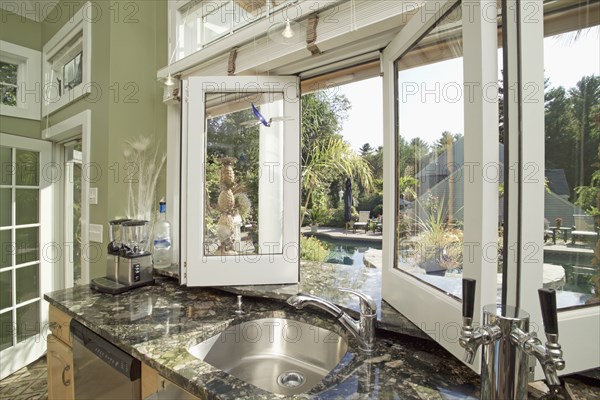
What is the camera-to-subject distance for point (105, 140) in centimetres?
187

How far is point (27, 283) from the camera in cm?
246

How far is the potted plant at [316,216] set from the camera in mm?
1673

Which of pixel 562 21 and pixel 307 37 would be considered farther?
pixel 307 37

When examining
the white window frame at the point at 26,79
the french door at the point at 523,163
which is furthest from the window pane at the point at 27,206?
the french door at the point at 523,163

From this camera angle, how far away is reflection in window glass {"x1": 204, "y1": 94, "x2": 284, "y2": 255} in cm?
146

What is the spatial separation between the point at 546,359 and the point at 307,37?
1.25 m

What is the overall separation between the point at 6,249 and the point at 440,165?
3.22 meters

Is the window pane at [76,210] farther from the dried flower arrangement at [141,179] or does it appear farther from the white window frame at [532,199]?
the white window frame at [532,199]

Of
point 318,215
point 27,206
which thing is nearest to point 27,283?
point 27,206

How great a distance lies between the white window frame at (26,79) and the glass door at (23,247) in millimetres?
281

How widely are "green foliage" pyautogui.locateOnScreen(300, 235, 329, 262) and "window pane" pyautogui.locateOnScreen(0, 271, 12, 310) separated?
246cm

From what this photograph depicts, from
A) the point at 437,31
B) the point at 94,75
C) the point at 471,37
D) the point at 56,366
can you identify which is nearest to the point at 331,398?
the point at 471,37

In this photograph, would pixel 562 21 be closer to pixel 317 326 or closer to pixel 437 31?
pixel 437 31

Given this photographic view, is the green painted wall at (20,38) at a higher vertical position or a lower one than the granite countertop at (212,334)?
higher
